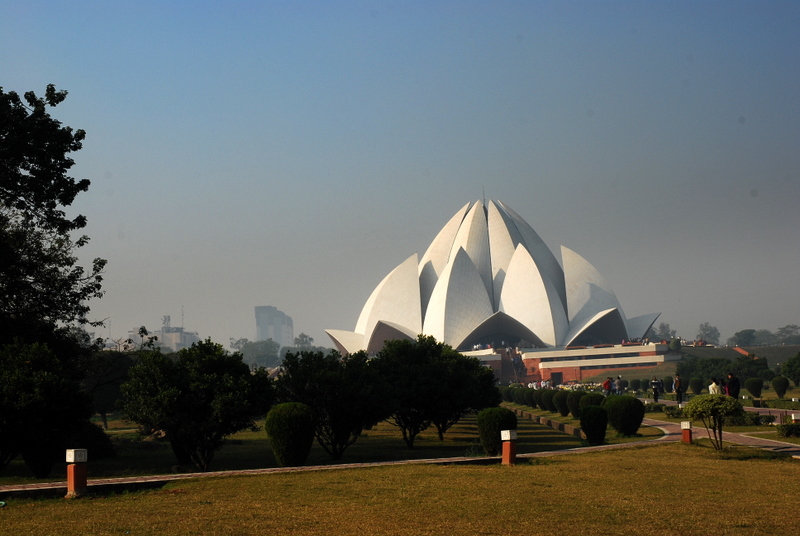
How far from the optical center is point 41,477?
13930 millimetres

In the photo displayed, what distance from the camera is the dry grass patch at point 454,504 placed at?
768cm

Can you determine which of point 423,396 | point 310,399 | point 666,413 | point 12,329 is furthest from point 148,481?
point 666,413

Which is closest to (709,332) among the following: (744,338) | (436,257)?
(744,338)

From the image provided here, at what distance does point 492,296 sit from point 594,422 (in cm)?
5476

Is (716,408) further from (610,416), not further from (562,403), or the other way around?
(562,403)

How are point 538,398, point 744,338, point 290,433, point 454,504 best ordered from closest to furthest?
point 454,504 < point 290,433 < point 538,398 < point 744,338

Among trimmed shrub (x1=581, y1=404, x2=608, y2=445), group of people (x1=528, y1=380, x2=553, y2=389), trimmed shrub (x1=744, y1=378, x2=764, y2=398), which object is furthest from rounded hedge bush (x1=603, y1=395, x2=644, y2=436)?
group of people (x1=528, y1=380, x2=553, y2=389)

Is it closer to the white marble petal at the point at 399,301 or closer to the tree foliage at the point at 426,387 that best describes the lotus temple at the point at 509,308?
the white marble petal at the point at 399,301

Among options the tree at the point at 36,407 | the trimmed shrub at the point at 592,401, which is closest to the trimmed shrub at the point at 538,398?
the trimmed shrub at the point at 592,401

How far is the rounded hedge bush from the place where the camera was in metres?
18.6

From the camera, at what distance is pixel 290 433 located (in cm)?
1405

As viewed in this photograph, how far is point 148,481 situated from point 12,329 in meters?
7.63

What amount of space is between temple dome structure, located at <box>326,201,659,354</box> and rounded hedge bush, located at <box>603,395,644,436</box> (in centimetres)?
4680

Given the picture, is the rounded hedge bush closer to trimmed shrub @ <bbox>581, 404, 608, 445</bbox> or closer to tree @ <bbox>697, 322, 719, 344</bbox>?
trimmed shrub @ <bbox>581, 404, 608, 445</bbox>
